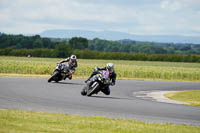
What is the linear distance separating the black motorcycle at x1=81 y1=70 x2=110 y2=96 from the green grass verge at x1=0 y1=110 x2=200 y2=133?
709 centimetres

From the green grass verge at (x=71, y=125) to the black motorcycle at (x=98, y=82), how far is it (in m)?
7.09

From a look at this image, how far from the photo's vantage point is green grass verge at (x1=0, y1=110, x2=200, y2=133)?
37.8 ft

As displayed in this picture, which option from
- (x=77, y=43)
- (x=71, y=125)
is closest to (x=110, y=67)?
(x=71, y=125)

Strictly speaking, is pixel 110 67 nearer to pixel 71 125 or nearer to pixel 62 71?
pixel 62 71

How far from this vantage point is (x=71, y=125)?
1239cm

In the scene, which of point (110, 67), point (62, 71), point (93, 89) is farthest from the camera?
point (62, 71)

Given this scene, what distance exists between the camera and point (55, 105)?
1758cm

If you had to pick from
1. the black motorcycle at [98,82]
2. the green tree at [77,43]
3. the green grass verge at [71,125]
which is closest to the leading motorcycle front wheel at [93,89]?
the black motorcycle at [98,82]

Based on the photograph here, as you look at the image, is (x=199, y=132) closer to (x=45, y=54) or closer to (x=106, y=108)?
(x=106, y=108)

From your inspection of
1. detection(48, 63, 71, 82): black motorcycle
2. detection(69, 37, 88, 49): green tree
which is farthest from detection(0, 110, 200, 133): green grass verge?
detection(69, 37, 88, 49): green tree

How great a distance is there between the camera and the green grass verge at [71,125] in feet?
37.8

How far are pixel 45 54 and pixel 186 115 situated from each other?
82.2 m

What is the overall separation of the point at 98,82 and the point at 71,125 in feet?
31.0

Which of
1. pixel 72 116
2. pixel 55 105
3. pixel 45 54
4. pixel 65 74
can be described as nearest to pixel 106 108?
pixel 55 105
